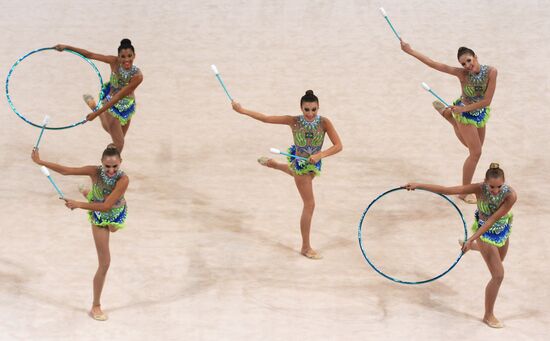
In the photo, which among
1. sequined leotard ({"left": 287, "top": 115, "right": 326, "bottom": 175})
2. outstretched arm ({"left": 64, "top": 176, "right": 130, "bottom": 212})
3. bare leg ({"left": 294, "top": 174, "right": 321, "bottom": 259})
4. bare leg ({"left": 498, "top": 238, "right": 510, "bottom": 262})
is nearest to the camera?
outstretched arm ({"left": 64, "top": 176, "right": 130, "bottom": 212})

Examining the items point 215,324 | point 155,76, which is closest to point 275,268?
point 215,324

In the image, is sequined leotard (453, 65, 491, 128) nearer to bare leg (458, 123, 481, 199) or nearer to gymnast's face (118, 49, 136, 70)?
bare leg (458, 123, 481, 199)

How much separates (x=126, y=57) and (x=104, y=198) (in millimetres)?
1897

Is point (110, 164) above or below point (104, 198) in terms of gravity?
above

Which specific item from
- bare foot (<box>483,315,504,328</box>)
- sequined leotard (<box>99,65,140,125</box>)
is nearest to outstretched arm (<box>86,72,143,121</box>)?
sequined leotard (<box>99,65,140,125</box>)

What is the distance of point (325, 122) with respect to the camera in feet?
32.9

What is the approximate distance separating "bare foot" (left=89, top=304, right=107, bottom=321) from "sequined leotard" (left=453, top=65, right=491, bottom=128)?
3531 millimetres

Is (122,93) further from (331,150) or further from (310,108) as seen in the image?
(331,150)

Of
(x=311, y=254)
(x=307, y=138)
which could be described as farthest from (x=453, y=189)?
(x=311, y=254)

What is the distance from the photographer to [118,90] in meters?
10.9

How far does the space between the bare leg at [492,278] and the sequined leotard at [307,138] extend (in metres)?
1.56

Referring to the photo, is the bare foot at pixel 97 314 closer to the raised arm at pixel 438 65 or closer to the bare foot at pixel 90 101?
the bare foot at pixel 90 101

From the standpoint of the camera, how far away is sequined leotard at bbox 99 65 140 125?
10.9m

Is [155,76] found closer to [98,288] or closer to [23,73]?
[23,73]
